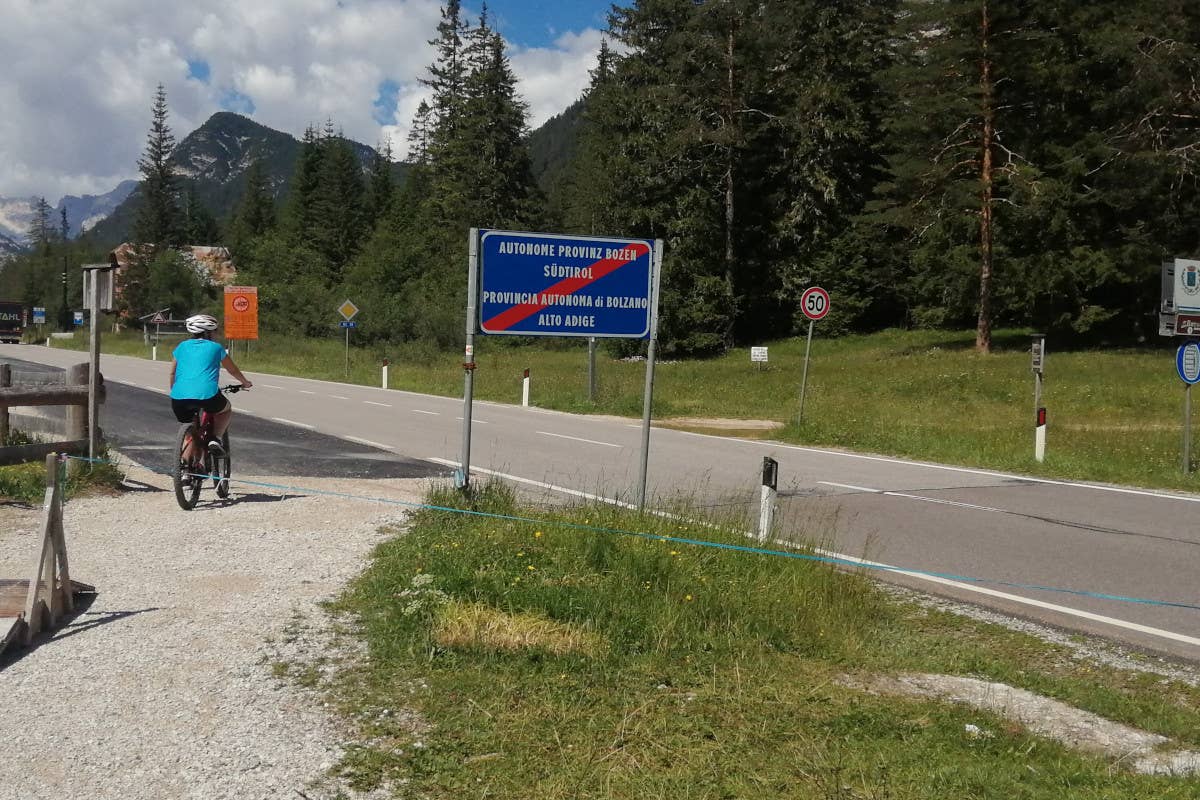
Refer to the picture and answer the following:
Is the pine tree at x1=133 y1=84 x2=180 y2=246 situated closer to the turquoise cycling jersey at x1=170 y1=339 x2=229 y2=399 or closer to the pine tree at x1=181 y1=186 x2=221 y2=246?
the pine tree at x1=181 y1=186 x2=221 y2=246

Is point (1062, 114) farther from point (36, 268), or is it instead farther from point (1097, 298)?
point (36, 268)

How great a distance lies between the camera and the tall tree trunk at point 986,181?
3622cm

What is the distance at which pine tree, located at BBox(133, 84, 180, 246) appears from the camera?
124m

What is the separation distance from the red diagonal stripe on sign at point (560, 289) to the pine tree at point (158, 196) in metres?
125

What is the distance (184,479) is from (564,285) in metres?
3.85

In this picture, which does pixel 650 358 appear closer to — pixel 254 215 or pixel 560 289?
pixel 560 289

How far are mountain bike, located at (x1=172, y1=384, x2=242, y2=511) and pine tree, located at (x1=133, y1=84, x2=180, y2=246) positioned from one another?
123271mm

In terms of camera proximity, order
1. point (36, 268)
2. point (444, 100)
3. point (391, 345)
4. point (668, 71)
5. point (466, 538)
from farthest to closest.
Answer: point (36, 268)
point (444, 100)
point (391, 345)
point (668, 71)
point (466, 538)

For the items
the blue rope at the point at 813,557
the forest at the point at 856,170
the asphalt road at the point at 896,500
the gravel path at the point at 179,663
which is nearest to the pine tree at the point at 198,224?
the forest at the point at 856,170

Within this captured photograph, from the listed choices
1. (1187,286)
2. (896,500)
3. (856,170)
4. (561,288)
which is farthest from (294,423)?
(856,170)

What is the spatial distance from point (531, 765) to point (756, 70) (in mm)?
49087

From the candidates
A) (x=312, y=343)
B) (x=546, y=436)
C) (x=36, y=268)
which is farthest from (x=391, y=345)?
(x=36, y=268)

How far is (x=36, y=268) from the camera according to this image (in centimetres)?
15050

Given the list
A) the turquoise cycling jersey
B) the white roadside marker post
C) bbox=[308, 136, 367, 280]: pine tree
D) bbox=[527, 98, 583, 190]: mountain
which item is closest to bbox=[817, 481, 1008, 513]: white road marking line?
the white roadside marker post
